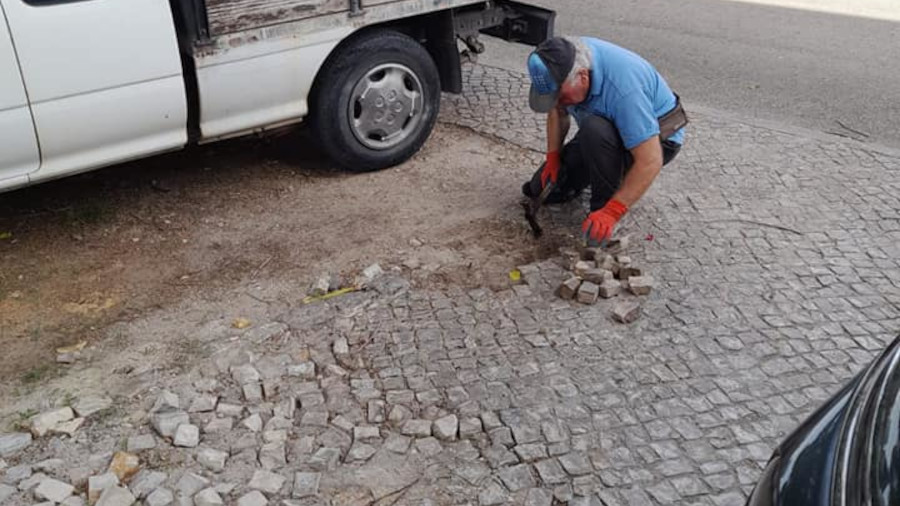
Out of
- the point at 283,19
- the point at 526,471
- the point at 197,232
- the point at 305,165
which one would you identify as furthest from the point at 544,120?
the point at 526,471

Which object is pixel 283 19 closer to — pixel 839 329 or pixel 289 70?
pixel 289 70

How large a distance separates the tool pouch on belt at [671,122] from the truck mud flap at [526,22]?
61.9 inches

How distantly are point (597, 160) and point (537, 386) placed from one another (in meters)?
1.40

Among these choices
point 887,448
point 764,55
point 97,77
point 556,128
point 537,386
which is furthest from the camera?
point 764,55

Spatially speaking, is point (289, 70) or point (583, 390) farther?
point (289, 70)

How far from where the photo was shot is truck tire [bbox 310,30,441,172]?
197 inches

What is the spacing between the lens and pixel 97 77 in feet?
13.5

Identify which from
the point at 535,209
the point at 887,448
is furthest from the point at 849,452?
the point at 535,209

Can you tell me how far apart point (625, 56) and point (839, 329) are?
164cm

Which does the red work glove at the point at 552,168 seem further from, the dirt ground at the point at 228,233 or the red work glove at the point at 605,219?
the red work glove at the point at 605,219

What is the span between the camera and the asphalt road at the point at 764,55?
6.74m

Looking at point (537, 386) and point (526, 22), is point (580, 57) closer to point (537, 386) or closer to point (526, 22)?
point (537, 386)

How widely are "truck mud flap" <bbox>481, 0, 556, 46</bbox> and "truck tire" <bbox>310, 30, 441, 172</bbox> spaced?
31.9 inches

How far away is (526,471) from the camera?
3.15 m
